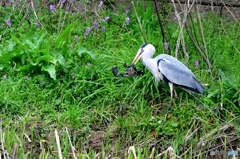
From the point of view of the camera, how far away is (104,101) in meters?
5.09

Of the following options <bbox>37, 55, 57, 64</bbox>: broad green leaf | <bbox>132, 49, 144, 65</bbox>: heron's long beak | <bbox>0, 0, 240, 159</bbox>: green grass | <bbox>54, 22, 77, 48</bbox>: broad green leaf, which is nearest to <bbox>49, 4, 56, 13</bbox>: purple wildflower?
<bbox>0, 0, 240, 159</bbox>: green grass

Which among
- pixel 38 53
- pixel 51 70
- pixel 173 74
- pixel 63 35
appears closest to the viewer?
pixel 173 74

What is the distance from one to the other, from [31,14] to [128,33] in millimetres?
1081

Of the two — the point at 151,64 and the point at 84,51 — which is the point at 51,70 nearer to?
the point at 84,51

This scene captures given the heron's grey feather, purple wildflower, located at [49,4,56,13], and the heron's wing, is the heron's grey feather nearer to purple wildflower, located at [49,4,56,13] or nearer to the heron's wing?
the heron's wing

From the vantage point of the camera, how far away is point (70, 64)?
539 cm

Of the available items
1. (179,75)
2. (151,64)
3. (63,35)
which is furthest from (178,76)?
(63,35)

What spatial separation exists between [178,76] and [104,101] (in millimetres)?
656

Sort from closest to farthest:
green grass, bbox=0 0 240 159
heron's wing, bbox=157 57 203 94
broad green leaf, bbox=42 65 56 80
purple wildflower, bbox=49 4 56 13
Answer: green grass, bbox=0 0 240 159 → heron's wing, bbox=157 57 203 94 → broad green leaf, bbox=42 65 56 80 → purple wildflower, bbox=49 4 56 13

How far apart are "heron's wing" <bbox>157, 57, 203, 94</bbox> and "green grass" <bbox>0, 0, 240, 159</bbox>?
15 cm

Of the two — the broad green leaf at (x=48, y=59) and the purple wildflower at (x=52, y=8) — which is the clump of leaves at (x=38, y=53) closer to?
the broad green leaf at (x=48, y=59)

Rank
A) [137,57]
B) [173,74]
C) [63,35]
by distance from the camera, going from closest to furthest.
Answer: [173,74] → [137,57] → [63,35]

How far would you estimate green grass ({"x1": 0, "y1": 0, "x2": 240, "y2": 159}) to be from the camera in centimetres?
464

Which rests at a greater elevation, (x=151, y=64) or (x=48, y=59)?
(x=48, y=59)
